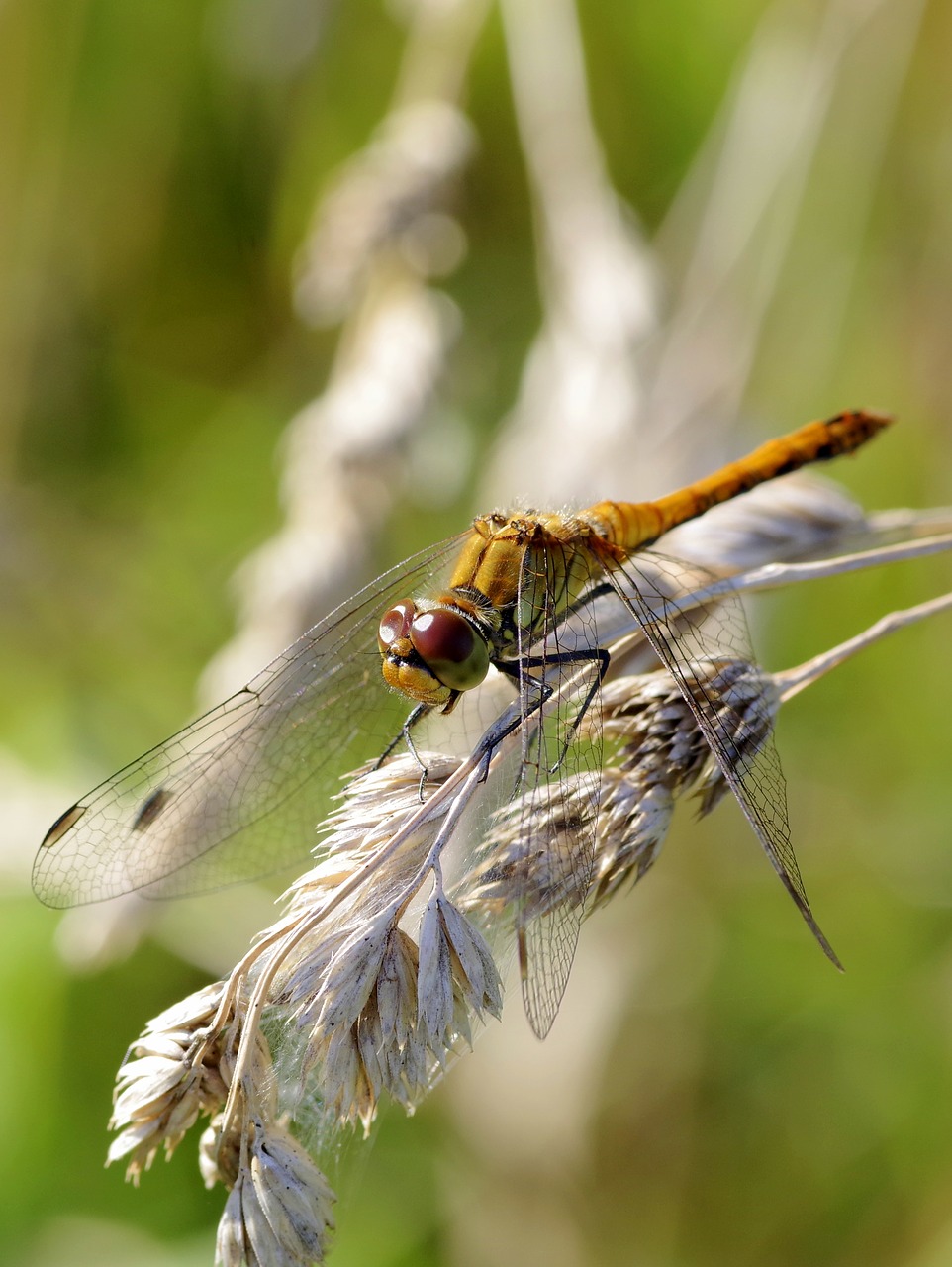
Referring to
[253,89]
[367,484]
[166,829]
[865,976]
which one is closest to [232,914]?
[166,829]

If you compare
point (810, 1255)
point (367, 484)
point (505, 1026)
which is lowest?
point (810, 1255)

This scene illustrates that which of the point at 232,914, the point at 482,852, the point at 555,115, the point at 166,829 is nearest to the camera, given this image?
the point at 482,852

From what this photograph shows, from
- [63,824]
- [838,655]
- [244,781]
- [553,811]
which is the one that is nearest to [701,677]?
[838,655]

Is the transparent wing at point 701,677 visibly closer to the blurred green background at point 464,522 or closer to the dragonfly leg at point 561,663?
the dragonfly leg at point 561,663

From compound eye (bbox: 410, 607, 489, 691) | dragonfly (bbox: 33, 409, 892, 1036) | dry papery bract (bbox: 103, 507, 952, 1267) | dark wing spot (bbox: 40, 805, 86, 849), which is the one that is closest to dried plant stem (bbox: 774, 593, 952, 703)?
dry papery bract (bbox: 103, 507, 952, 1267)

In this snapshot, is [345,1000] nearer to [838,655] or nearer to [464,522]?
[838,655]

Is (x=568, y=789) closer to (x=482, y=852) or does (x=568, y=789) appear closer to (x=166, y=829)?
(x=482, y=852)

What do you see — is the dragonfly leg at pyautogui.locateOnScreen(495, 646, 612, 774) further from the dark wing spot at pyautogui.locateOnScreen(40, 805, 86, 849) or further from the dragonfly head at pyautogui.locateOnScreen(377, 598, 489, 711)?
the dark wing spot at pyautogui.locateOnScreen(40, 805, 86, 849)
